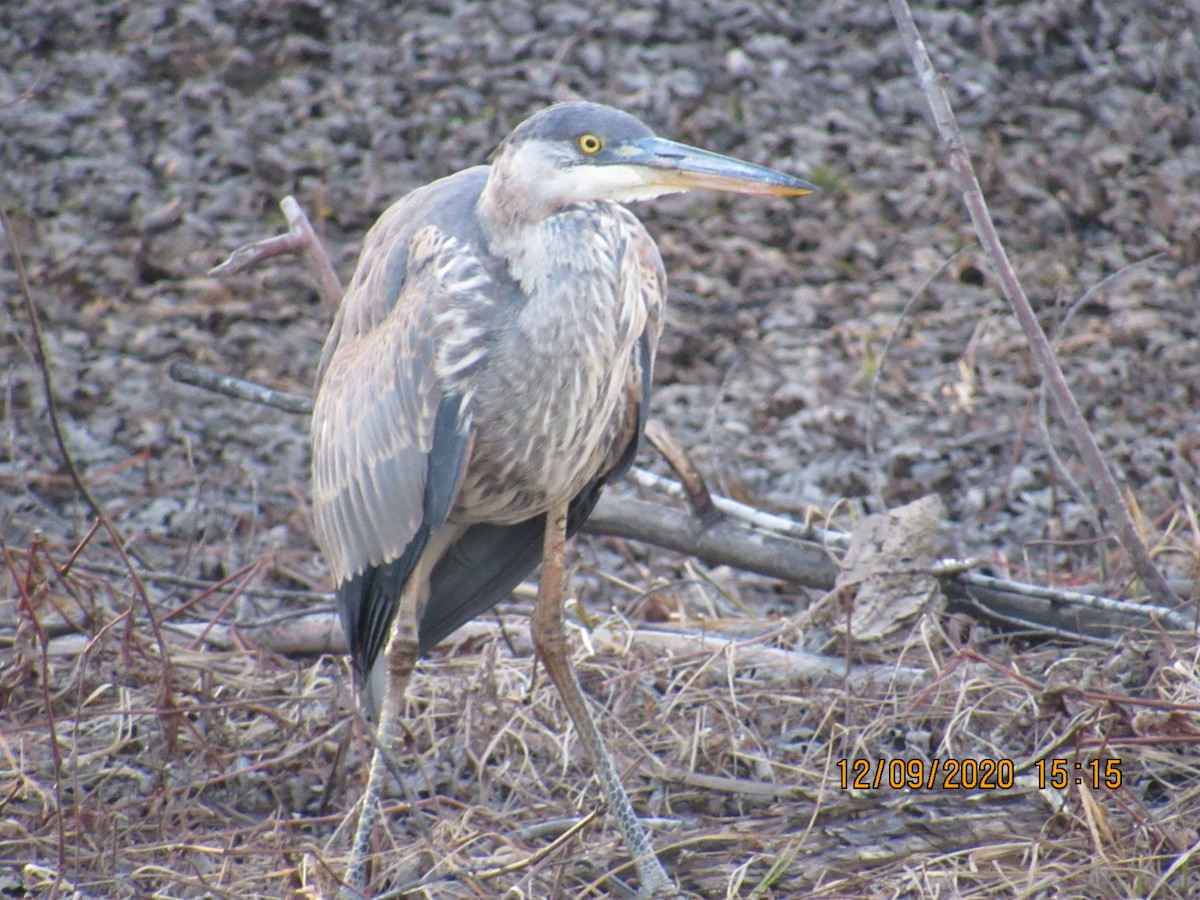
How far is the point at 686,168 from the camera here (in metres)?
3.00

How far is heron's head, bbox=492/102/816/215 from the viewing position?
3.01 m

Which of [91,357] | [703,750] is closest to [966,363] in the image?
[703,750]

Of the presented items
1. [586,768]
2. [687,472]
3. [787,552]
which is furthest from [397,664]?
[787,552]

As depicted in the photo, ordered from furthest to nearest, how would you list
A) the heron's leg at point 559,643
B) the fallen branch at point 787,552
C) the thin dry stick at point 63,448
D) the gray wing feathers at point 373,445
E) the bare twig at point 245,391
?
the bare twig at point 245,391 < the fallen branch at point 787,552 < the heron's leg at point 559,643 < the gray wing feathers at point 373,445 < the thin dry stick at point 63,448

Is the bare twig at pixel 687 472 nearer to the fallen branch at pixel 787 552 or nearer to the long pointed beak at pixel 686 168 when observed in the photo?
the fallen branch at pixel 787 552

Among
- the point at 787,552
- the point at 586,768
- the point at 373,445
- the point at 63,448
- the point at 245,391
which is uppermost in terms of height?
the point at 63,448

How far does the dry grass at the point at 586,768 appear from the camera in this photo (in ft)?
9.86

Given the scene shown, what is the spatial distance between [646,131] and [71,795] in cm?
232

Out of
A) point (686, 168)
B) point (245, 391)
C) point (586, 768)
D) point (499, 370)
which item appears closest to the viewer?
point (686, 168)

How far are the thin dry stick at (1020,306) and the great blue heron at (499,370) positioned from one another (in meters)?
0.57

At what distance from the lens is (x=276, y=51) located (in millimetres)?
7750
